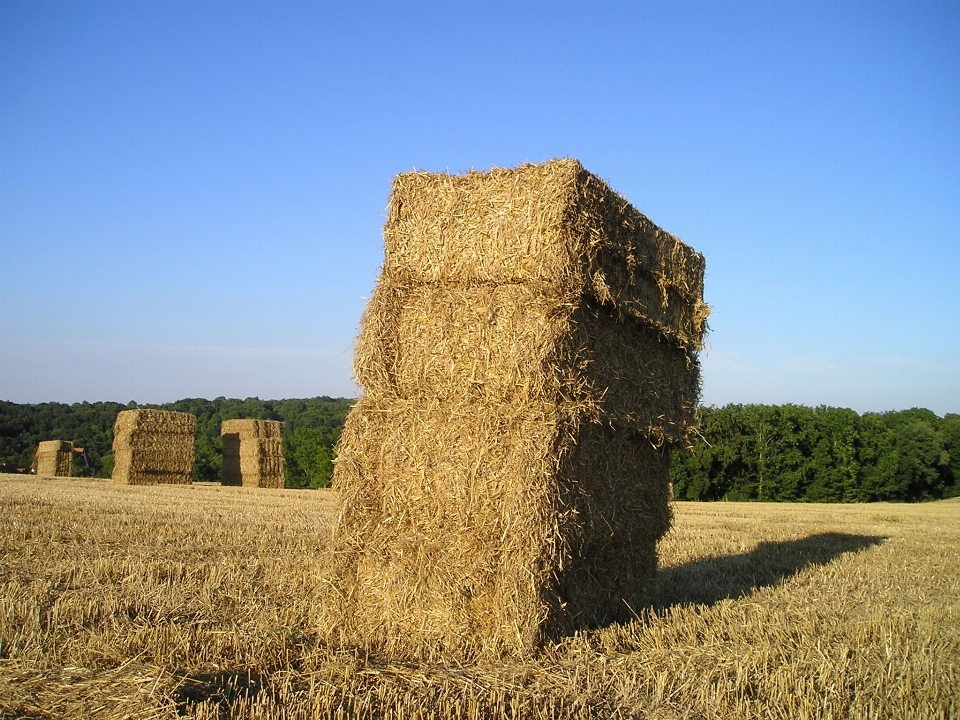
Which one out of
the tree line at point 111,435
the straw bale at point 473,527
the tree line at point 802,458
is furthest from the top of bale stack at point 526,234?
the tree line at point 802,458

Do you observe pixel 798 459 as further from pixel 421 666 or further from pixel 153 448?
pixel 421 666

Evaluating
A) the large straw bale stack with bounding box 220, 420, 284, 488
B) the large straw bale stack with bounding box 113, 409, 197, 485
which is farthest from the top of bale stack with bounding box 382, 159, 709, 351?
the large straw bale stack with bounding box 220, 420, 284, 488

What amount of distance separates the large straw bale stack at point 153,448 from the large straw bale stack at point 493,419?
2031 centimetres

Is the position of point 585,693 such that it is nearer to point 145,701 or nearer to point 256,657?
point 256,657

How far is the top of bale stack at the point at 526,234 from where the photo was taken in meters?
5.59

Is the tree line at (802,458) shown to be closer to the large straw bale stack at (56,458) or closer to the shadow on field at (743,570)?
the large straw bale stack at (56,458)

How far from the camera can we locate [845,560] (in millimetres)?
9922

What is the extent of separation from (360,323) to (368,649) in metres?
2.40

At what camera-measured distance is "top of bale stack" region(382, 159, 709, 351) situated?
5.59m

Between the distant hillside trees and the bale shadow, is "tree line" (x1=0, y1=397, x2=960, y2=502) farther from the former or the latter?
the bale shadow

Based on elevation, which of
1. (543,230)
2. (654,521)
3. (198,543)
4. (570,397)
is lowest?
(198,543)

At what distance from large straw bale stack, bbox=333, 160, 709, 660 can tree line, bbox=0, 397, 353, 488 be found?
2792 cm

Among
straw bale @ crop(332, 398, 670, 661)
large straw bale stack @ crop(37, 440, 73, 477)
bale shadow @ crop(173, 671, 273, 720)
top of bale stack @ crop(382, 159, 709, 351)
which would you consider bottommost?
large straw bale stack @ crop(37, 440, 73, 477)

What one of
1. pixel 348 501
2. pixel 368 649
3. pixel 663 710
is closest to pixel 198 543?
pixel 348 501
